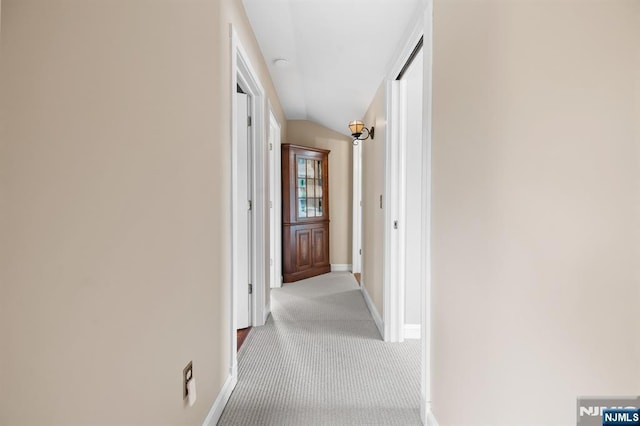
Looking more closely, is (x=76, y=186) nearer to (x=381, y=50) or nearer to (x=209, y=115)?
(x=209, y=115)

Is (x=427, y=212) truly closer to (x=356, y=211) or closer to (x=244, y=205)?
(x=244, y=205)

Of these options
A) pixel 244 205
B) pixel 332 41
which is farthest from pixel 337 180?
pixel 332 41

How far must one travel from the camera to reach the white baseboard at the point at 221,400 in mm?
1613

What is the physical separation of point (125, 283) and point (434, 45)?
1.55 metres

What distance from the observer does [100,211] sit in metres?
0.83


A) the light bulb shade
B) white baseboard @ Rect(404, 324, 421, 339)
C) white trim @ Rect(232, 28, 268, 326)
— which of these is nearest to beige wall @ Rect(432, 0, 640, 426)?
white baseboard @ Rect(404, 324, 421, 339)

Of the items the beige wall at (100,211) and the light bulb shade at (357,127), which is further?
the light bulb shade at (357,127)

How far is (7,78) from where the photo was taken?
0.61 m

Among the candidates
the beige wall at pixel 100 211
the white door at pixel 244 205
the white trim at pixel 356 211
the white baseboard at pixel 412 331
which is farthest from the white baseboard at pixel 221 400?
the white trim at pixel 356 211

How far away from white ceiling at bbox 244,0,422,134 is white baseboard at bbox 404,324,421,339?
2.07 meters

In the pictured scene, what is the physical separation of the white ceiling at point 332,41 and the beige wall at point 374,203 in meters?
0.28

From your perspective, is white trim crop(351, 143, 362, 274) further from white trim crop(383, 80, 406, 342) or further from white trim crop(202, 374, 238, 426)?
white trim crop(202, 374, 238, 426)

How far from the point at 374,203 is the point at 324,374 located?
1731 millimetres

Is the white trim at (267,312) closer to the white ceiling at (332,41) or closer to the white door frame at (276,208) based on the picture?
the white door frame at (276,208)
